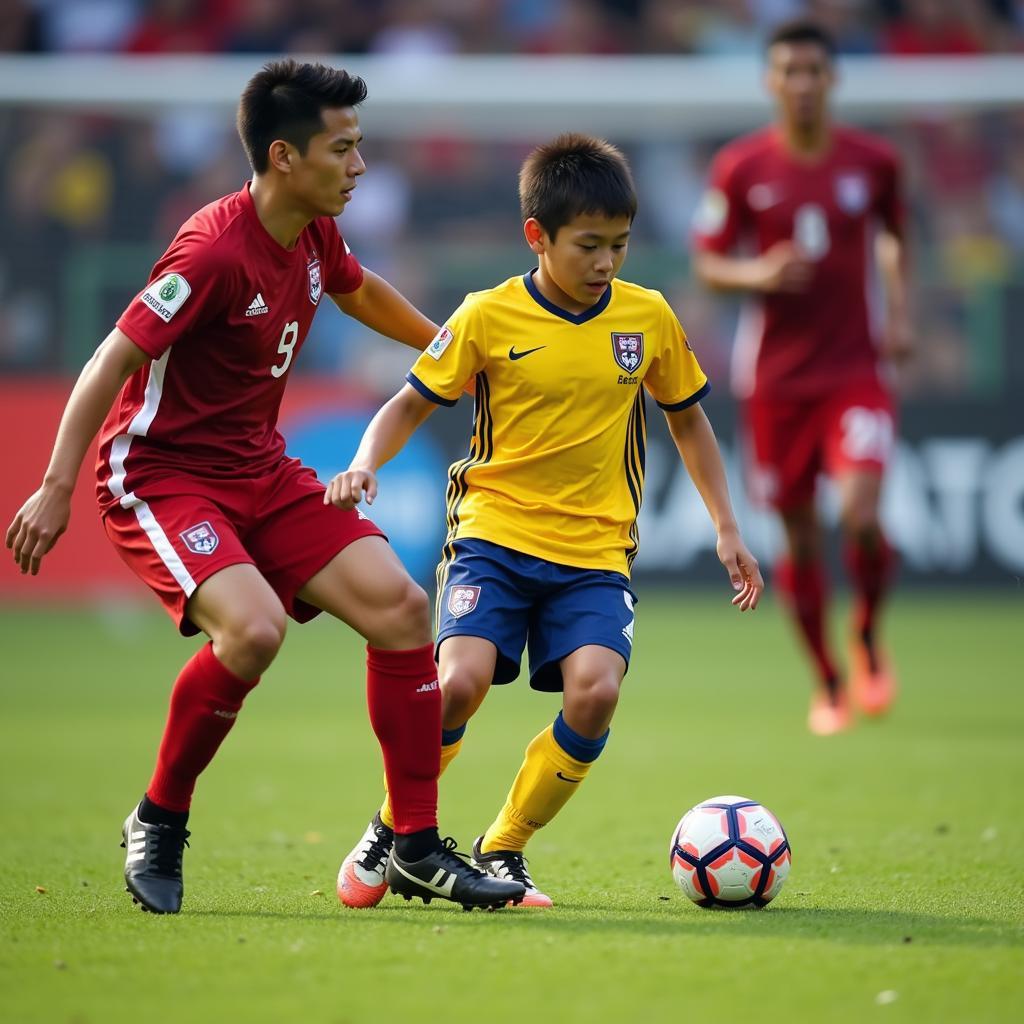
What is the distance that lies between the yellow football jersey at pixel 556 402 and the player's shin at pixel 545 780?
18.6 inches

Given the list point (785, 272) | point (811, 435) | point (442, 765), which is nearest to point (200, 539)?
point (442, 765)

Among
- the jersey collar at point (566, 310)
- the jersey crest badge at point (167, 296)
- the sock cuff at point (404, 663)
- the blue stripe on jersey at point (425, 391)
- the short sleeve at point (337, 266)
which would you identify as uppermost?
the short sleeve at point (337, 266)

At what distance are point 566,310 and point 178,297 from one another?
1071 millimetres

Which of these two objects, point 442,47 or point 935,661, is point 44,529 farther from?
point 442,47

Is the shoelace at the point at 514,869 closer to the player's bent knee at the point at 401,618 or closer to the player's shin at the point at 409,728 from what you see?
the player's shin at the point at 409,728

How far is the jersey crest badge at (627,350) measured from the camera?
4.62 m

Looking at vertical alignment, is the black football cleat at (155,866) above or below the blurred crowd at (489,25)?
below

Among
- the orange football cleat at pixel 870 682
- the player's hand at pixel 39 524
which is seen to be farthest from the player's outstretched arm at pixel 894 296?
the player's hand at pixel 39 524

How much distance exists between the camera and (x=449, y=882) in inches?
164

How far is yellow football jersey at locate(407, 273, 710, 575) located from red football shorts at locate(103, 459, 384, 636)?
410 millimetres

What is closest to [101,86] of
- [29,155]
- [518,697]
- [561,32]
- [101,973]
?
[29,155]

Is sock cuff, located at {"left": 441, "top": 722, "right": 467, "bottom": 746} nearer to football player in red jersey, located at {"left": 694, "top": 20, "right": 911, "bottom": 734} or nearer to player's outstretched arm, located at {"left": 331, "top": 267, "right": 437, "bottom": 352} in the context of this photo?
player's outstretched arm, located at {"left": 331, "top": 267, "right": 437, "bottom": 352}

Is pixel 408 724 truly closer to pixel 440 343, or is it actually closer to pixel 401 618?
pixel 401 618

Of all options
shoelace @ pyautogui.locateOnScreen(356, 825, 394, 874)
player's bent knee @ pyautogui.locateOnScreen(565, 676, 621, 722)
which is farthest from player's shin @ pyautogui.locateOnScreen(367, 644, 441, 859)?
player's bent knee @ pyautogui.locateOnScreen(565, 676, 621, 722)
